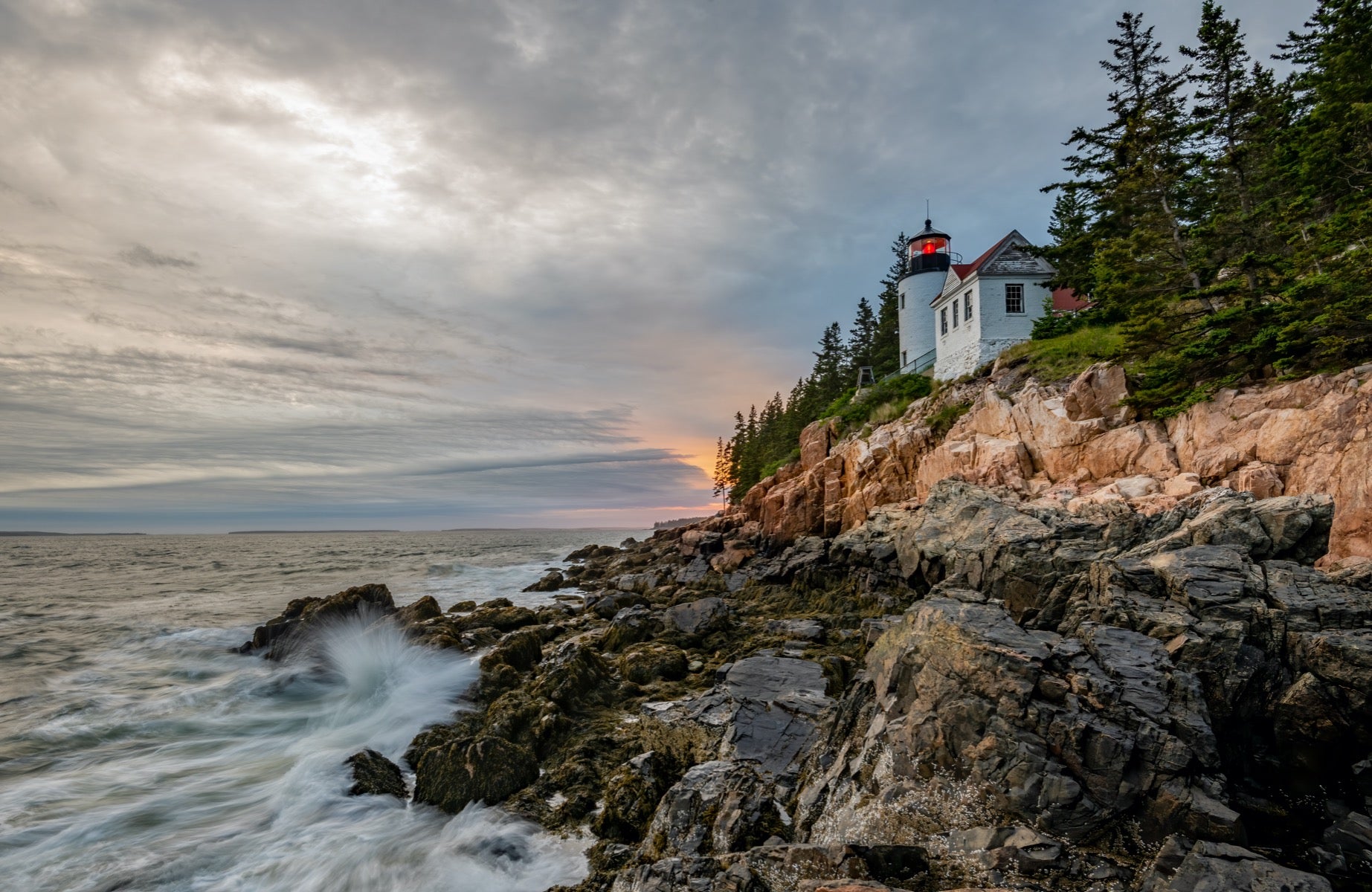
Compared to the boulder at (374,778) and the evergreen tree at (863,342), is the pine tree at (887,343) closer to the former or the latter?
the evergreen tree at (863,342)

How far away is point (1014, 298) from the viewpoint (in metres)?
31.2

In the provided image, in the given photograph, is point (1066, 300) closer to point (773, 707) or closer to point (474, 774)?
point (773, 707)

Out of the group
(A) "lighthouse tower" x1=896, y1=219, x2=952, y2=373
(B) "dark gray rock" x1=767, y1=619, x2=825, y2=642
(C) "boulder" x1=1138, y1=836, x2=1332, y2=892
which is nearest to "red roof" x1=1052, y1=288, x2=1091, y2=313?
(A) "lighthouse tower" x1=896, y1=219, x2=952, y2=373

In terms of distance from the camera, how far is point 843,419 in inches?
1417

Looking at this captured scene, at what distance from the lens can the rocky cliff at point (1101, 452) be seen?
12.8 m

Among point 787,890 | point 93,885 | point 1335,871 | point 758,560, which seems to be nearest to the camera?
point 787,890

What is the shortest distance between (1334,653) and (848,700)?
6.06 meters

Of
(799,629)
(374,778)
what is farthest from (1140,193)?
(374,778)

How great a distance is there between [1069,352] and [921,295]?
1643 cm

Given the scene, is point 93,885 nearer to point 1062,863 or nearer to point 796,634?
point 1062,863

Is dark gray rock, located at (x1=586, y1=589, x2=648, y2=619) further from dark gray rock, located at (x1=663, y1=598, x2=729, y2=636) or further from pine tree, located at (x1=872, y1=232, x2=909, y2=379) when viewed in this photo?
pine tree, located at (x1=872, y1=232, x2=909, y2=379)

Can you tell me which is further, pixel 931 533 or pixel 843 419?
pixel 843 419

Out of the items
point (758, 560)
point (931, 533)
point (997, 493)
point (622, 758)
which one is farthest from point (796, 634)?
point (758, 560)

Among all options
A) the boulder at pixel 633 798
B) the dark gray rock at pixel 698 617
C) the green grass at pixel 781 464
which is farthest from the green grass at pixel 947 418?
the boulder at pixel 633 798
